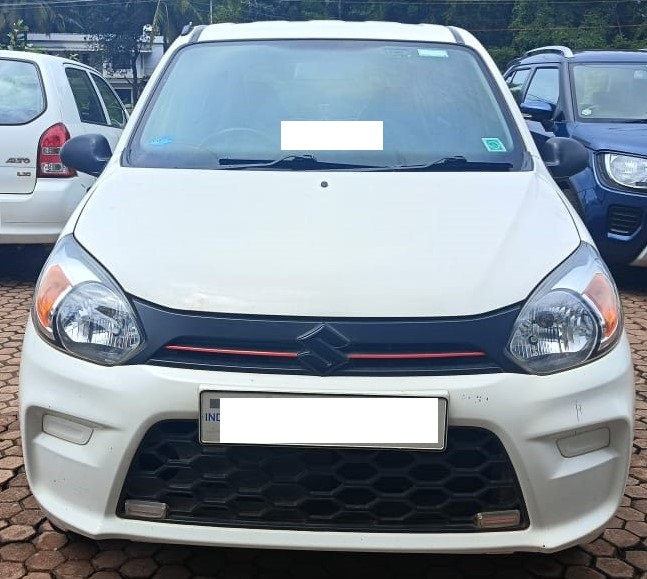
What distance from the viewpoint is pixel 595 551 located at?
2.63 m

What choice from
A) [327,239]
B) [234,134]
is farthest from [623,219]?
[327,239]

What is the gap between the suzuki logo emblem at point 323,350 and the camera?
2.01 meters

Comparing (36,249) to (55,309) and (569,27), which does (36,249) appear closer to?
(55,309)

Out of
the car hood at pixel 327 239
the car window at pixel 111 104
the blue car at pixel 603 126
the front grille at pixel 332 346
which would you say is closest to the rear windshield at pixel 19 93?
the car window at pixel 111 104

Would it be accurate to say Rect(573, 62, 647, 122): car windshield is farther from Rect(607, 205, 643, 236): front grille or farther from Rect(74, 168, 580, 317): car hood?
Rect(74, 168, 580, 317): car hood

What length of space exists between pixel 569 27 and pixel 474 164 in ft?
154

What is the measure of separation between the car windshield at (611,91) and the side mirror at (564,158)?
3433mm

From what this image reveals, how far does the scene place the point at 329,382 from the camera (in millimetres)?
2004

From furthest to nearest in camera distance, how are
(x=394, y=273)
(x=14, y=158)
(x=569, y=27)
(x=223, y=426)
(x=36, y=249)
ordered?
1. (x=569, y=27)
2. (x=36, y=249)
3. (x=14, y=158)
4. (x=394, y=273)
5. (x=223, y=426)

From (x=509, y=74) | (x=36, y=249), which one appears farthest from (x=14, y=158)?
(x=509, y=74)

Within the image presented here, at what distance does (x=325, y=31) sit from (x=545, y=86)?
468 centimetres

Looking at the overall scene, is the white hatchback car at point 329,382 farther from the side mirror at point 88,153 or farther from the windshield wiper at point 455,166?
the side mirror at point 88,153

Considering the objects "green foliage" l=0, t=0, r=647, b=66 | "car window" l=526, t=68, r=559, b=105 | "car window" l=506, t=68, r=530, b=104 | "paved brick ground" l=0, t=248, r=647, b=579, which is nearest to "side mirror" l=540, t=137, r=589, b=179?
"paved brick ground" l=0, t=248, r=647, b=579

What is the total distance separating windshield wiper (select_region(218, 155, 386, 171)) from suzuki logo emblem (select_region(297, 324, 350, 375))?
95 cm
